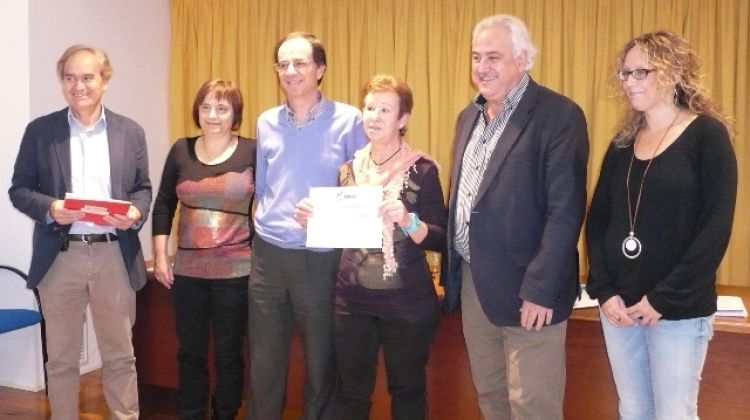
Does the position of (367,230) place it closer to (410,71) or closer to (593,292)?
(593,292)

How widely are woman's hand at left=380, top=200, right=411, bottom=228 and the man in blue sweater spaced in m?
0.42

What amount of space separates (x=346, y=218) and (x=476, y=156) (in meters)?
0.46

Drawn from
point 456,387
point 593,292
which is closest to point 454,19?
point 456,387

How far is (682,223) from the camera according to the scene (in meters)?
1.84

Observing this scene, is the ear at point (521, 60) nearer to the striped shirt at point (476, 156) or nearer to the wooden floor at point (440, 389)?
the striped shirt at point (476, 156)

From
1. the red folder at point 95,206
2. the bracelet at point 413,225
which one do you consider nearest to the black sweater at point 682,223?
the bracelet at point 413,225

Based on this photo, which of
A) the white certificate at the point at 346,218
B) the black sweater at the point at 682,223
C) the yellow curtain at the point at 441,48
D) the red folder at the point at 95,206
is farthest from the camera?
the yellow curtain at the point at 441,48

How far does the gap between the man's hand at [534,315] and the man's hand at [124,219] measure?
1488 millimetres

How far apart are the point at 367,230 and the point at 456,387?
1.03 metres

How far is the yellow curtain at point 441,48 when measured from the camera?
3.61m

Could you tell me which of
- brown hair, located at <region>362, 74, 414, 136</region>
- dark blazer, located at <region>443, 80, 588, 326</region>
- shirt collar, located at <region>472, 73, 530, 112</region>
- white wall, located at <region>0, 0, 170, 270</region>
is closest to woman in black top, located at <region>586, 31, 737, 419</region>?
dark blazer, located at <region>443, 80, 588, 326</region>

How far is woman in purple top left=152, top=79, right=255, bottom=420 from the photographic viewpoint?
268cm

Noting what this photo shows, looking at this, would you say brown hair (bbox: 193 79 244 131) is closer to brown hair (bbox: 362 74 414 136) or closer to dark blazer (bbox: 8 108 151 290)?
dark blazer (bbox: 8 108 151 290)

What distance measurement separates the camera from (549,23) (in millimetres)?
3926
